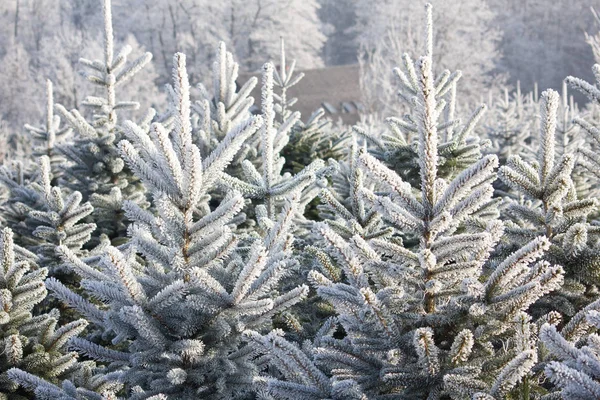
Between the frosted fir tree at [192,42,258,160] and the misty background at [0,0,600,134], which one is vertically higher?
the misty background at [0,0,600,134]

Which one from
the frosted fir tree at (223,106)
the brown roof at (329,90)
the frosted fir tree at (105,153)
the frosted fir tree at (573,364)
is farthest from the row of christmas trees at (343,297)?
the brown roof at (329,90)

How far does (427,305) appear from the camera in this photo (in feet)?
8.24

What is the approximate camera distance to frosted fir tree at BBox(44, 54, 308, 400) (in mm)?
2527

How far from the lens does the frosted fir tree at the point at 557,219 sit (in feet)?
9.91

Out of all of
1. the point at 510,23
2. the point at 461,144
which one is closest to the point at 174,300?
the point at 461,144

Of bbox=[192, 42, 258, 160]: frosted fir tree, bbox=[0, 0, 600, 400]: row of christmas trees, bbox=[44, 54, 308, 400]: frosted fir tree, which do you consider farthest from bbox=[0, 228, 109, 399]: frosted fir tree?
bbox=[192, 42, 258, 160]: frosted fir tree

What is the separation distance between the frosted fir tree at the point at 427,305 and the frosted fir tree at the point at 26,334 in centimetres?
159

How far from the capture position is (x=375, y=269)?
247 centimetres

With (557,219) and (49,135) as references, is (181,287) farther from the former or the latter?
(49,135)

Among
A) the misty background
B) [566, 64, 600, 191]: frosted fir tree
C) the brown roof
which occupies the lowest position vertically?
[566, 64, 600, 191]: frosted fir tree

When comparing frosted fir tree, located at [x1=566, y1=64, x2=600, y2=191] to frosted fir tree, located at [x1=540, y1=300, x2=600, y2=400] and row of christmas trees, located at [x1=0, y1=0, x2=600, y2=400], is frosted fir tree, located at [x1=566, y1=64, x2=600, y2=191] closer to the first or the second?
row of christmas trees, located at [x1=0, y1=0, x2=600, y2=400]

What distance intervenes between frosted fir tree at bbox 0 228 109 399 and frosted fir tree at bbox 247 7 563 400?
5.22 feet

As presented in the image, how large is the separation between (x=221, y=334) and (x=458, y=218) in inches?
48.7

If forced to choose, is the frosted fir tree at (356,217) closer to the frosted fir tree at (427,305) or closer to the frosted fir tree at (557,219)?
the frosted fir tree at (557,219)
